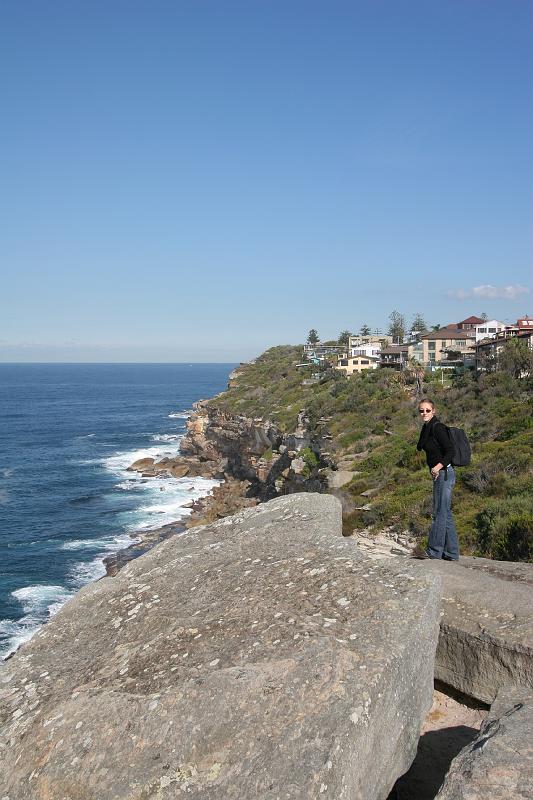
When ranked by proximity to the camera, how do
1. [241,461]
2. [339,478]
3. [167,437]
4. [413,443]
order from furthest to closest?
1. [167,437]
2. [241,461]
3. [413,443]
4. [339,478]

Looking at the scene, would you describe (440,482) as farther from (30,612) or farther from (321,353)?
(321,353)

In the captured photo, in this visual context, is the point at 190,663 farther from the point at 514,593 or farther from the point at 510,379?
the point at 510,379

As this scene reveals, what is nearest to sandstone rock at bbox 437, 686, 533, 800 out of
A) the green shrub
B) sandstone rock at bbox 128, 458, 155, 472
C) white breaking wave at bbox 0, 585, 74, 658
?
the green shrub

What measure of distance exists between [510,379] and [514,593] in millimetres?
37374

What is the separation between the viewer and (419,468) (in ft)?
84.0

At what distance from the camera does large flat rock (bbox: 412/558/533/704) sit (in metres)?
6.18

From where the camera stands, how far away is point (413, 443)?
102 feet

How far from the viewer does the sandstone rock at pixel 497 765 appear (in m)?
3.62

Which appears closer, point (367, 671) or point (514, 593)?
point (367, 671)

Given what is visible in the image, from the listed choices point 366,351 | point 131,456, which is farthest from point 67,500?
point 366,351

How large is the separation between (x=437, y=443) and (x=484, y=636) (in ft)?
11.0

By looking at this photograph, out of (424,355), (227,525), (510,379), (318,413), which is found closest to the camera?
(227,525)

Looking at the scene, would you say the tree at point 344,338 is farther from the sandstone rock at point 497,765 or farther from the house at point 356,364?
the sandstone rock at point 497,765

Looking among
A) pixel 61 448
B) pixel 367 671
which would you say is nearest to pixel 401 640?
pixel 367 671
